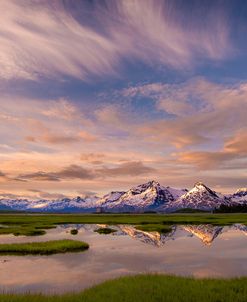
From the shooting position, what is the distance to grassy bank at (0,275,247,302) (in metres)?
20.7

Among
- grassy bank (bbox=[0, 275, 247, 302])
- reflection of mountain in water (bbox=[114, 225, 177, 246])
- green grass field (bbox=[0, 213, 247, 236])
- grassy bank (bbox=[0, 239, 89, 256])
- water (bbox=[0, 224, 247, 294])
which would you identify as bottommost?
grassy bank (bbox=[0, 275, 247, 302])

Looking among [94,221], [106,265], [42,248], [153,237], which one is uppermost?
[94,221]

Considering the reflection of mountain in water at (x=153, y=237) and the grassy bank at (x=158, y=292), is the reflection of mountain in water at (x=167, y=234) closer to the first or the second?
the reflection of mountain in water at (x=153, y=237)

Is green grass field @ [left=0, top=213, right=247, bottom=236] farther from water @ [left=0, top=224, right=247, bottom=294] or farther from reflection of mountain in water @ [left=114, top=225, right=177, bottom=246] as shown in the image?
water @ [left=0, top=224, right=247, bottom=294]

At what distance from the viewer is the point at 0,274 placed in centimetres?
2889

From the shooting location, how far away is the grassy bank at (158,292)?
67.9 feet

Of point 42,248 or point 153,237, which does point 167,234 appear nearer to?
point 153,237

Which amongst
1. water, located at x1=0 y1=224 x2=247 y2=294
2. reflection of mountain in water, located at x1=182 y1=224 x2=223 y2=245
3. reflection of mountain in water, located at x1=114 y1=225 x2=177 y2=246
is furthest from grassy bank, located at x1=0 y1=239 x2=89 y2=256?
reflection of mountain in water, located at x1=182 y1=224 x2=223 y2=245

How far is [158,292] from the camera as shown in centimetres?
2233

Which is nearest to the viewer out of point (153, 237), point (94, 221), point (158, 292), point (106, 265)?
point (158, 292)

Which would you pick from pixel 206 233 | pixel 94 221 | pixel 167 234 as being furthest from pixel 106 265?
pixel 94 221

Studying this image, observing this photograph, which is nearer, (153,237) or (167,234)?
(153,237)

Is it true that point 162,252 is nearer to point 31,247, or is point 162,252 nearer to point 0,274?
point 31,247

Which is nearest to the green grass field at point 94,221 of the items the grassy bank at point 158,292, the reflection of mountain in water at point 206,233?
the reflection of mountain in water at point 206,233
